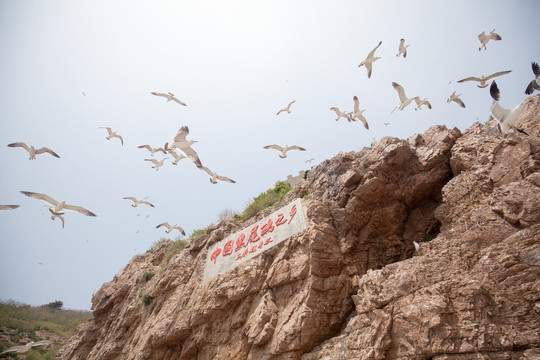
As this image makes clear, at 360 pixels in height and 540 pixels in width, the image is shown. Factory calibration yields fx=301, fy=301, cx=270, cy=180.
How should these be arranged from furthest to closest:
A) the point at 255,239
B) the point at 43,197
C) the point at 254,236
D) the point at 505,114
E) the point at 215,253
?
the point at 215,253, the point at 43,197, the point at 254,236, the point at 255,239, the point at 505,114

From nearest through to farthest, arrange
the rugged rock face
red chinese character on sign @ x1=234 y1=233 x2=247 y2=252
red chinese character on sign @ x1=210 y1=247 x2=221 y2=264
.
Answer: the rugged rock face → red chinese character on sign @ x1=234 y1=233 x2=247 y2=252 → red chinese character on sign @ x1=210 y1=247 x2=221 y2=264

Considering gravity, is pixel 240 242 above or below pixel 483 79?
below

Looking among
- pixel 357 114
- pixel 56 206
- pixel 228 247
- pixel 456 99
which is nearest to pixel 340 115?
pixel 357 114

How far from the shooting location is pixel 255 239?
40.5 feet

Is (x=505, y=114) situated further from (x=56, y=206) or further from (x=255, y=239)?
(x=56, y=206)

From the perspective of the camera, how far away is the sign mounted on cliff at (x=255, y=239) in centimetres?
1132

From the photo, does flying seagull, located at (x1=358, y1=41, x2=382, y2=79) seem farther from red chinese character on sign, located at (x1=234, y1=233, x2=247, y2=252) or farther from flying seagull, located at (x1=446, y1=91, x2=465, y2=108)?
red chinese character on sign, located at (x1=234, y1=233, x2=247, y2=252)

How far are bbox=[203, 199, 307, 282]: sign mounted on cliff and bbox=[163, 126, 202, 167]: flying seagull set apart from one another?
3.69 metres

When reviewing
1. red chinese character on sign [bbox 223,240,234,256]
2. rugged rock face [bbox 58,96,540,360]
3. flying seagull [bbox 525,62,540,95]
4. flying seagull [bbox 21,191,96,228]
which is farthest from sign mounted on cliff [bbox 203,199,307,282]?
flying seagull [bbox 525,62,540,95]

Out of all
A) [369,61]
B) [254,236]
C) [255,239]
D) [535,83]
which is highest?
[369,61]

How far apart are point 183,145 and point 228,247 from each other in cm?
485

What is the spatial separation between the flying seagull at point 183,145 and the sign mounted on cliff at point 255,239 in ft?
12.1

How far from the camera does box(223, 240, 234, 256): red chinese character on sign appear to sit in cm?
1307

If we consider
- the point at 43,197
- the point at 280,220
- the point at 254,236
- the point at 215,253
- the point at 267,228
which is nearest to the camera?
the point at 280,220
